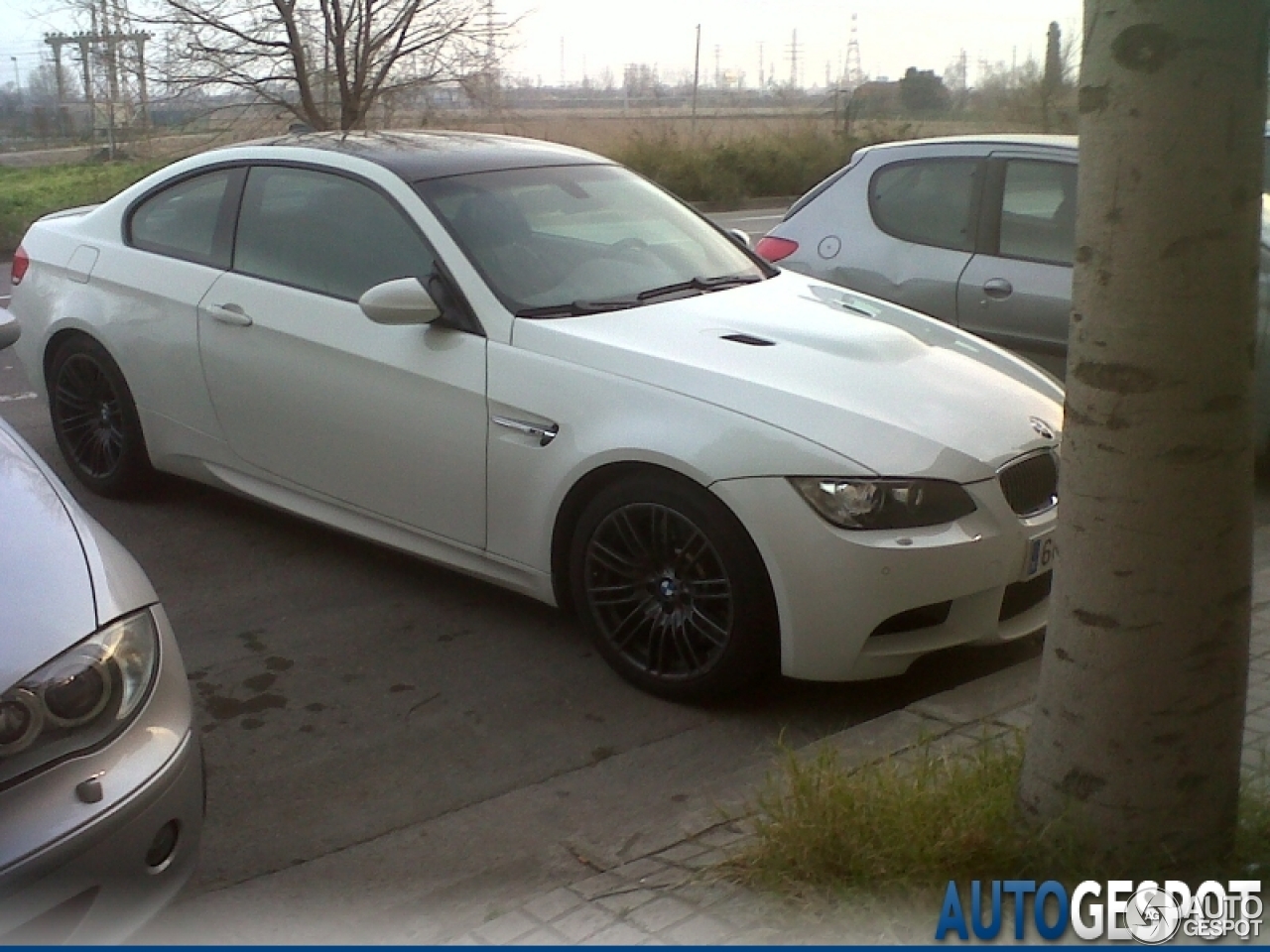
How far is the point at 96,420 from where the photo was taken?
6.44 metres

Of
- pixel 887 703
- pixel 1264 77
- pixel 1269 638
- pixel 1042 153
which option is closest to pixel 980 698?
pixel 887 703

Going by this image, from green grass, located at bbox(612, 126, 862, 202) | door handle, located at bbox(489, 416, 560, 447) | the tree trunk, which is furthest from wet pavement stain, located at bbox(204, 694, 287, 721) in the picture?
green grass, located at bbox(612, 126, 862, 202)

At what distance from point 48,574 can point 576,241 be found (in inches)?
110

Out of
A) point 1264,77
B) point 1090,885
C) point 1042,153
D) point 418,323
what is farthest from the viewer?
point 1042,153

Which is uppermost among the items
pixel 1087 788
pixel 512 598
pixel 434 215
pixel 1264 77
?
pixel 1264 77

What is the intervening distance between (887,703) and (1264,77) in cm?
234

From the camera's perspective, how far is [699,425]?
4359mm

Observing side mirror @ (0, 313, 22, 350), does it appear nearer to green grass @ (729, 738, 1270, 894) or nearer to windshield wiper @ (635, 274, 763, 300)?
windshield wiper @ (635, 274, 763, 300)

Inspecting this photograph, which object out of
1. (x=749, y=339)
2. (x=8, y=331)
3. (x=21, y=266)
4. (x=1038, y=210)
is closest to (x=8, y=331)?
(x=8, y=331)

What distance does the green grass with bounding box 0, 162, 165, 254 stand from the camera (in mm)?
19172

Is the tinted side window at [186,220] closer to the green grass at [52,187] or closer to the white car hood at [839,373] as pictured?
the white car hood at [839,373]

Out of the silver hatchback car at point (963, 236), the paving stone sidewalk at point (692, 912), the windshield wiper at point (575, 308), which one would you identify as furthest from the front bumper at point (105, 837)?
the silver hatchback car at point (963, 236)

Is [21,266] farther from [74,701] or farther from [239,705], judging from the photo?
[74,701]

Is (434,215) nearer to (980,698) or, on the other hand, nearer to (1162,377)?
(980,698)
